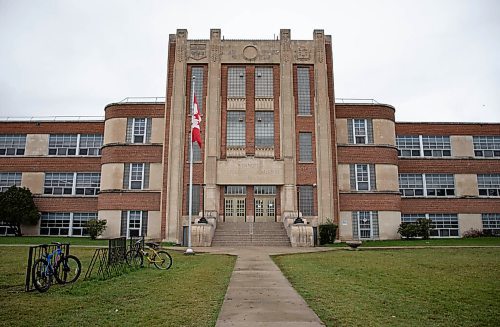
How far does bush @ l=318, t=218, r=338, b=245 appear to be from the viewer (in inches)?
1229

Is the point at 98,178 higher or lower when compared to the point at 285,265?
higher

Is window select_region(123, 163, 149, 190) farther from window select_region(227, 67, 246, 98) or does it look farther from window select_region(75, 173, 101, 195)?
window select_region(227, 67, 246, 98)

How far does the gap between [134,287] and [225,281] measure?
2.65 meters

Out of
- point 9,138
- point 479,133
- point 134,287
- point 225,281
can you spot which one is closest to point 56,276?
point 134,287

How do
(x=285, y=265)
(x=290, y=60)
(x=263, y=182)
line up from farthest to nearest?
1. (x=290, y=60)
2. (x=263, y=182)
3. (x=285, y=265)

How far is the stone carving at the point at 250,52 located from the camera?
1428 inches

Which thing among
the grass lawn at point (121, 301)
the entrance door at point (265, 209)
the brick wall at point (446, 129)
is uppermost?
the brick wall at point (446, 129)

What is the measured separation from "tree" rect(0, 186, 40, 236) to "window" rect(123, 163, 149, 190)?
8747mm

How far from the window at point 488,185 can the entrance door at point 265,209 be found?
19.9 metres

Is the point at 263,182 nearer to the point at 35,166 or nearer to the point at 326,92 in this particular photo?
the point at 326,92

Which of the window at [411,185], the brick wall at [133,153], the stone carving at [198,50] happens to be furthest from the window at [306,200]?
the stone carving at [198,50]

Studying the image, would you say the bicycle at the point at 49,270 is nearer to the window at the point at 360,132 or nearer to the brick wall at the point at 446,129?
the window at the point at 360,132

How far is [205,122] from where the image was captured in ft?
115

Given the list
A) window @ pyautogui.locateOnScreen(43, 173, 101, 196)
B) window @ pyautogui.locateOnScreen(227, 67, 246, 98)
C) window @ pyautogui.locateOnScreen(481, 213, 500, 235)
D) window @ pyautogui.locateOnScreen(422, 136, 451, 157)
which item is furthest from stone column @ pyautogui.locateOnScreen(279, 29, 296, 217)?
window @ pyautogui.locateOnScreen(481, 213, 500, 235)
